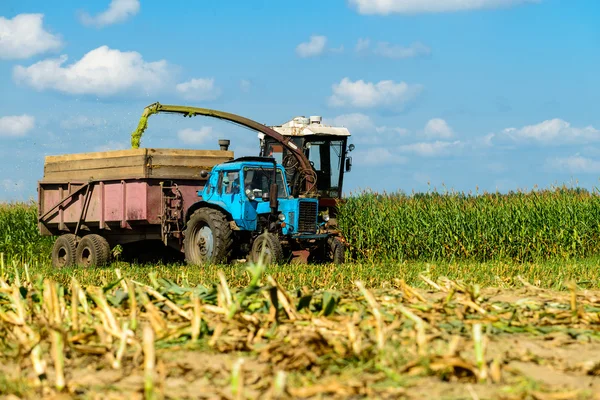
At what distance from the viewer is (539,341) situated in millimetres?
4535

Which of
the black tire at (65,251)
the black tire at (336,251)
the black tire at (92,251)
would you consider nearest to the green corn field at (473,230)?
the black tire at (336,251)

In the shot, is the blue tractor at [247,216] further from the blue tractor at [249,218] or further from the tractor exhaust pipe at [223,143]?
the tractor exhaust pipe at [223,143]

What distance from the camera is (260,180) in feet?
49.8

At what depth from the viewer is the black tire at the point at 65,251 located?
17375 millimetres

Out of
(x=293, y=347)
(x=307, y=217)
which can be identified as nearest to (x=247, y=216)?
(x=307, y=217)

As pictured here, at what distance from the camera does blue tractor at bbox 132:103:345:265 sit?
48.1 ft

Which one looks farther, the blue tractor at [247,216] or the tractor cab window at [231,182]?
the tractor cab window at [231,182]

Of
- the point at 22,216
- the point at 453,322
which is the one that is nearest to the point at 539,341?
the point at 453,322

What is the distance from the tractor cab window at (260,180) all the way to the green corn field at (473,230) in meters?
3.64

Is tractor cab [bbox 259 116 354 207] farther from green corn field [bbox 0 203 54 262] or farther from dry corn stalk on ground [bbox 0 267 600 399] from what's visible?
dry corn stalk on ground [bbox 0 267 600 399]

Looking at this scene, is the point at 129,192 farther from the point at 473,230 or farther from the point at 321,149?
the point at 473,230

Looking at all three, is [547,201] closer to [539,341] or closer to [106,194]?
[106,194]

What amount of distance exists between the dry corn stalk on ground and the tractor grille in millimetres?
9843

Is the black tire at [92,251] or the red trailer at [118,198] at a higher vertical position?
the red trailer at [118,198]
